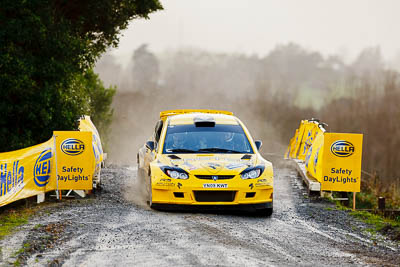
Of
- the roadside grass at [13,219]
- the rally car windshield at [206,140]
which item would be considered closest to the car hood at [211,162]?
the rally car windshield at [206,140]

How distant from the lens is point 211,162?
10.5 meters

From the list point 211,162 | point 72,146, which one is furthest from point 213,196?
point 72,146

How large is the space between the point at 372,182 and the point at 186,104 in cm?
4634

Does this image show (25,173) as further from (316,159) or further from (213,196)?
(316,159)

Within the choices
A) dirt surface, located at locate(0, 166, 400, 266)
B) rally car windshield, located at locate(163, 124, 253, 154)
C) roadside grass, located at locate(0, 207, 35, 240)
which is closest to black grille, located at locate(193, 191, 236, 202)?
dirt surface, located at locate(0, 166, 400, 266)

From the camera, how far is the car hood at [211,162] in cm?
1029

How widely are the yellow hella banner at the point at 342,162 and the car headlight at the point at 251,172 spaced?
279 cm

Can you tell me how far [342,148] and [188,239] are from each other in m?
5.88

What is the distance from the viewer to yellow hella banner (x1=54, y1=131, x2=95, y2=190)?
12.4 meters

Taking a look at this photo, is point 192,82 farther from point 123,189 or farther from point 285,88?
point 123,189

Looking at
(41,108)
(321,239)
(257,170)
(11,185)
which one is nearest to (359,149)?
(257,170)

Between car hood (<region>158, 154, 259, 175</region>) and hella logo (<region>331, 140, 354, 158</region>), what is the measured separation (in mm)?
2518

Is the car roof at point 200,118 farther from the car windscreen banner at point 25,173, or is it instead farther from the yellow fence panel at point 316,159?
the car windscreen banner at point 25,173

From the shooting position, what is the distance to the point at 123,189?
47.0 ft
